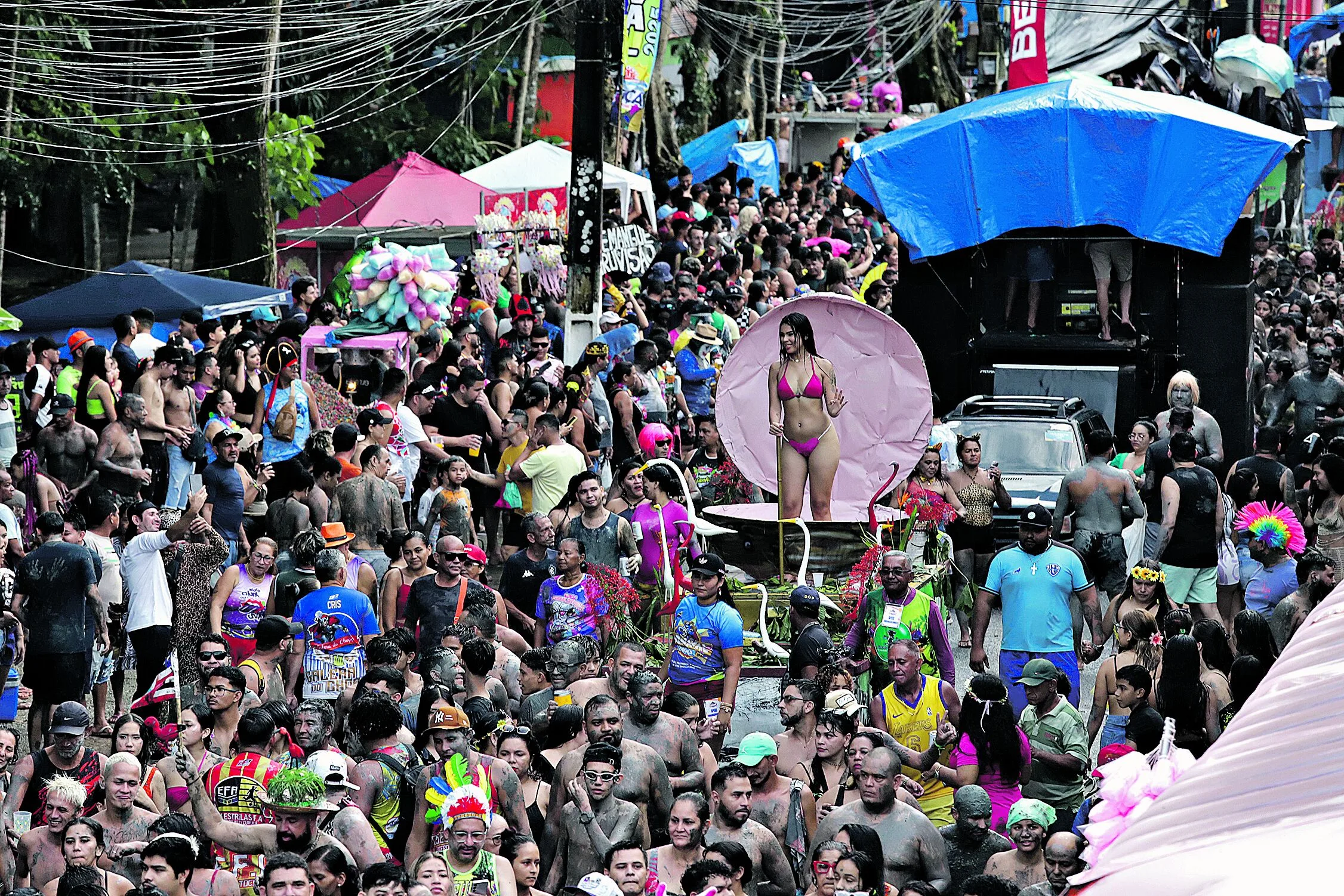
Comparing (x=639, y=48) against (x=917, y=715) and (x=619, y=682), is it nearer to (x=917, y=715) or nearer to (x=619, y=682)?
(x=619, y=682)

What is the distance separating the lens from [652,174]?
3359 cm

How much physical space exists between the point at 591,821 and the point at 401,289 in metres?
8.53

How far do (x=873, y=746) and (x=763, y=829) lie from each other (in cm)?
59

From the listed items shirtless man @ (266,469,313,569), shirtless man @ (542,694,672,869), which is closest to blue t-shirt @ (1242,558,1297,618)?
shirtless man @ (542,694,672,869)

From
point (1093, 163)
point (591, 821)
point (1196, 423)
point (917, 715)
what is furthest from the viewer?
point (1093, 163)

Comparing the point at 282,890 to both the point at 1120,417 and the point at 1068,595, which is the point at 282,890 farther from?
the point at 1120,417

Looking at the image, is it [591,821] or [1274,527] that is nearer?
[591,821]

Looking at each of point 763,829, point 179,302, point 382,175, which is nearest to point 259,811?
point 763,829

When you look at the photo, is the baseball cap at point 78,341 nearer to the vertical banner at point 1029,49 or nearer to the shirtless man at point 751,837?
the shirtless man at point 751,837

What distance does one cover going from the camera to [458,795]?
318 inches

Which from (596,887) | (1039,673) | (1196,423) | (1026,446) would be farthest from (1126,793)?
(1026,446)

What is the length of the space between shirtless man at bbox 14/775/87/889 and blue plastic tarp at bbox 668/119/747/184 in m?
27.1

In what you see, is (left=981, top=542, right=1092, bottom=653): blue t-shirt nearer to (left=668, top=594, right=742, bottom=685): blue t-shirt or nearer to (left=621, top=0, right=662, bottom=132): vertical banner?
(left=668, top=594, right=742, bottom=685): blue t-shirt

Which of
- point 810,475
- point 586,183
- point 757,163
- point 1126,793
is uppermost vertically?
point 757,163
